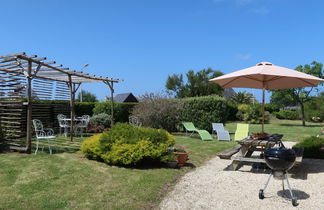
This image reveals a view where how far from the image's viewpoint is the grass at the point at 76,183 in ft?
12.5


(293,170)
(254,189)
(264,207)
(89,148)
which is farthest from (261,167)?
(89,148)

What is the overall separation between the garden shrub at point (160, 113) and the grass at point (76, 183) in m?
6.76

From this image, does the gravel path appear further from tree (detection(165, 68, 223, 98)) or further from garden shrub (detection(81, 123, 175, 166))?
tree (detection(165, 68, 223, 98))

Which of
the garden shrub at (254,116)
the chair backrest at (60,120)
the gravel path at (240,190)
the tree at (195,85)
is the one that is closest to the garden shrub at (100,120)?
the chair backrest at (60,120)

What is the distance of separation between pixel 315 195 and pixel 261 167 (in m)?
1.86

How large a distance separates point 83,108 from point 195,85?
31131 millimetres

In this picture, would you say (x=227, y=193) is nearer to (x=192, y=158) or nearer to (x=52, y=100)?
(x=192, y=158)

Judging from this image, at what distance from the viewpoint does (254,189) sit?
460cm

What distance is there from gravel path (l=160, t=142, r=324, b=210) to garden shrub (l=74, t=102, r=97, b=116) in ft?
36.1

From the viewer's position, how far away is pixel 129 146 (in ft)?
19.3

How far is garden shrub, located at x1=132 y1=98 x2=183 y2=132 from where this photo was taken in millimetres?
13250

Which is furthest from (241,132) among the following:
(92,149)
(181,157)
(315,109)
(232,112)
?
(232,112)

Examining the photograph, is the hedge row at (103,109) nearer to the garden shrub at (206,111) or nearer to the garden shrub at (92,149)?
the garden shrub at (206,111)

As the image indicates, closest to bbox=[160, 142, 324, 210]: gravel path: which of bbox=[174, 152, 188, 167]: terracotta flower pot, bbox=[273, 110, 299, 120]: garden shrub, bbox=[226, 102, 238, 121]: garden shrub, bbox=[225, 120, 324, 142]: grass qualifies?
bbox=[174, 152, 188, 167]: terracotta flower pot
